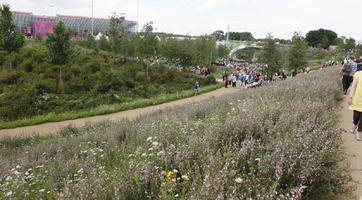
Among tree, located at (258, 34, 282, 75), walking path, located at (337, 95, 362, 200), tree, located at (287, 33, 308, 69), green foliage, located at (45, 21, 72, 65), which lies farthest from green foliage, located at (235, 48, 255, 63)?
walking path, located at (337, 95, 362, 200)

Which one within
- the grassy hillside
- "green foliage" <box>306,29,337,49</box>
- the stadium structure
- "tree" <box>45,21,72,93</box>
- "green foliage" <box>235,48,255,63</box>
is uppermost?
"green foliage" <box>306,29,337,49</box>

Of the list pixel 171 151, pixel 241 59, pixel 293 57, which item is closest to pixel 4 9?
pixel 171 151

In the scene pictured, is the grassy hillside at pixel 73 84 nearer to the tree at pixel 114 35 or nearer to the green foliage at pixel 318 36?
the tree at pixel 114 35

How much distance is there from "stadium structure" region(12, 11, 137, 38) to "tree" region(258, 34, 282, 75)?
67.8 meters

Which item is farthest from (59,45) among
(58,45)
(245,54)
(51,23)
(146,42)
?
(245,54)

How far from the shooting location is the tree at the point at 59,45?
23.5 m

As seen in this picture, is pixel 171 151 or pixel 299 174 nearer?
pixel 299 174

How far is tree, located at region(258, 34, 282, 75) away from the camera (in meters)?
28.1

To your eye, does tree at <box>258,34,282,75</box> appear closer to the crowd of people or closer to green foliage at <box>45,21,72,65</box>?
the crowd of people

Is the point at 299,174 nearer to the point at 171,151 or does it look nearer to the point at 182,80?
the point at 171,151

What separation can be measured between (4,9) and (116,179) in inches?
1228

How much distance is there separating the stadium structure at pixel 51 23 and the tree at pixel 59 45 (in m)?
63.2

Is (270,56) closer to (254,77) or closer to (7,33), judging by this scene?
(254,77)

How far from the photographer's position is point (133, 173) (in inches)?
109
